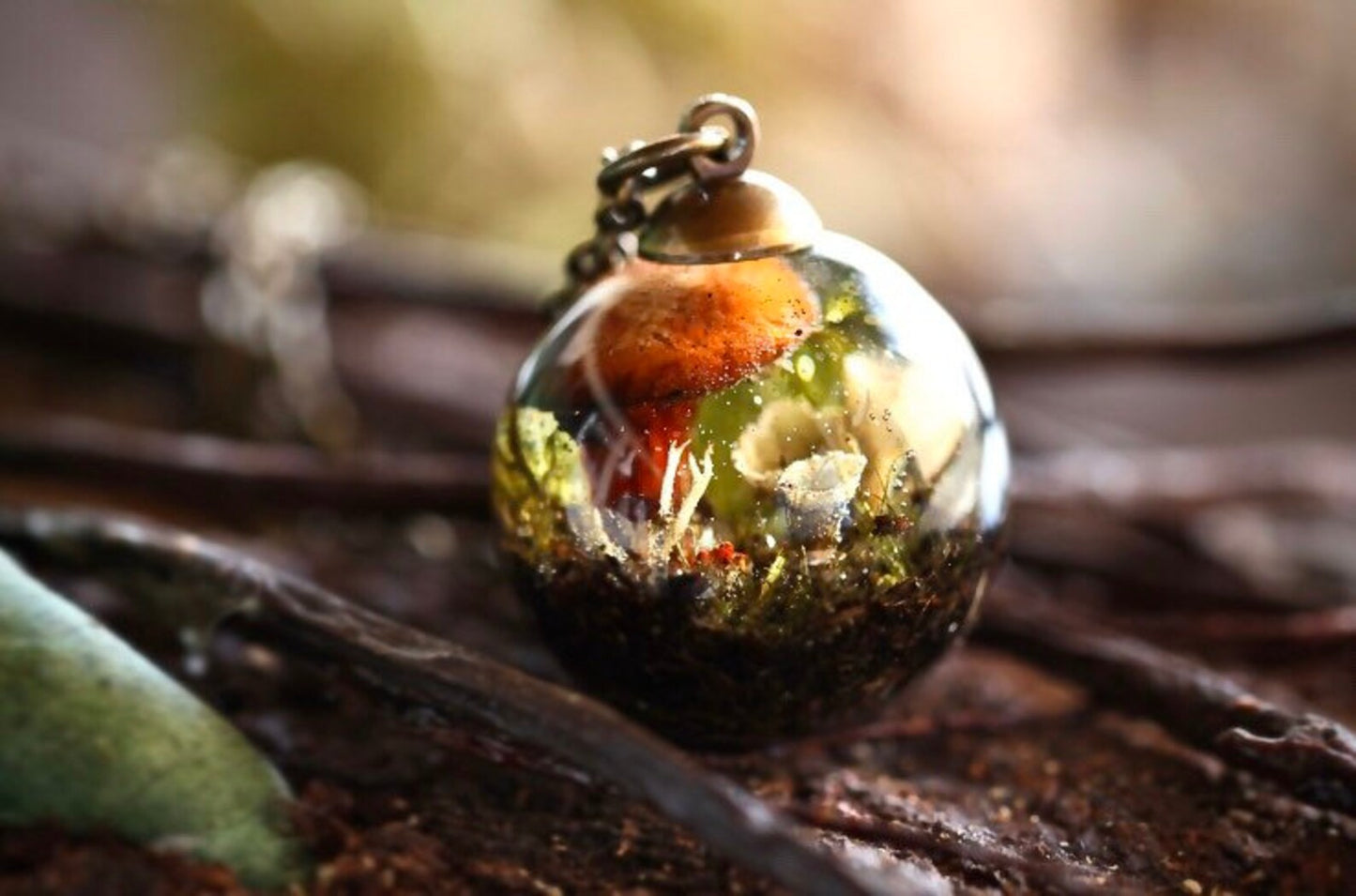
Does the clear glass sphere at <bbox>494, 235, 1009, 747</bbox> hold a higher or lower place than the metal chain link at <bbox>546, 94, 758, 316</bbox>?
lower

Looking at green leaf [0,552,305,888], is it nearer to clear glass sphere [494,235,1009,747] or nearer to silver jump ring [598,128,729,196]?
clear glass sphere [494,235,1009,747]

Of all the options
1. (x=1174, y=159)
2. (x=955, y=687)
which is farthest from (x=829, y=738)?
(x=1174, y=159)

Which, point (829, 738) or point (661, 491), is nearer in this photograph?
point (661, 491)

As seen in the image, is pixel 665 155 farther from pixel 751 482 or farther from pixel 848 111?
pixel 848 111

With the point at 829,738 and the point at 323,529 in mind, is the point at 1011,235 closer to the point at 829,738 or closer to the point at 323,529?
the point at 323,529

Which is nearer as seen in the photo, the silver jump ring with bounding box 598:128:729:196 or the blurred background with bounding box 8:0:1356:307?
the silver jump ring with bounding box 598:128:729:196

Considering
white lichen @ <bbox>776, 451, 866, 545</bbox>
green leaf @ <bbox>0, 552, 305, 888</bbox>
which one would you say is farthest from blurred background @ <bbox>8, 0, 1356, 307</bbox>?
white lichen @ <bbox>776, 451, 866, 545</bbox>

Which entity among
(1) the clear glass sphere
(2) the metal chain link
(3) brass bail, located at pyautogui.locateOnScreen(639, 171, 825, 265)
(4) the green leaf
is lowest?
(4) the green leaf

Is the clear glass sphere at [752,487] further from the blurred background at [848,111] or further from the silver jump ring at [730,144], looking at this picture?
the blurred background at [848,111]
